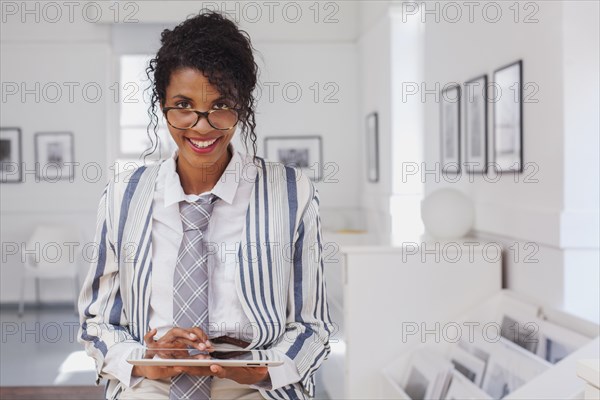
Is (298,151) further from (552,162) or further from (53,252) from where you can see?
(552,162)

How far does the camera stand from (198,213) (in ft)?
5.02

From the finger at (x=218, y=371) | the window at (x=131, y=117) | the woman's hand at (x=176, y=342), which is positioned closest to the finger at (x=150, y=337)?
the woman's hand at (x=176, y=342)

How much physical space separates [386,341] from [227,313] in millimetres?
2746

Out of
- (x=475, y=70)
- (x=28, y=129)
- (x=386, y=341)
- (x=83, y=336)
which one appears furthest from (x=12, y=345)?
(x=83, y=336)

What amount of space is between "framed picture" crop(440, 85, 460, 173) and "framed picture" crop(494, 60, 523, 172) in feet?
2.26

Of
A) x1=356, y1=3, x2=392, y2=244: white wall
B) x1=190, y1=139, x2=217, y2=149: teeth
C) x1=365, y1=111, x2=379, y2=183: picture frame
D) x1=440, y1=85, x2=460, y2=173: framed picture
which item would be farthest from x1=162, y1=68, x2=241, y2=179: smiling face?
x1=365, y1=111, x2=379, y2=183: picture frame

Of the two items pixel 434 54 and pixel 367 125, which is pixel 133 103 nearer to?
pixel 367 125

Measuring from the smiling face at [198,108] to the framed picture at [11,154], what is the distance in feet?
24.1

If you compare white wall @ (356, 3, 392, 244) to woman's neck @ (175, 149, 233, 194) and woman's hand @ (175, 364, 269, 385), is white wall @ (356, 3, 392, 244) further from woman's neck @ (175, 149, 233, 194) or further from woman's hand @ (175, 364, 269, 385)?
woman's hand @ (175, 364, 269, 385)

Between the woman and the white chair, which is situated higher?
the woman

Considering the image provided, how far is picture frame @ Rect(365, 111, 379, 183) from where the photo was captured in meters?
7.55

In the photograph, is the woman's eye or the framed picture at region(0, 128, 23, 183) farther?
the framed picture at region(0, 128, 23, 183)

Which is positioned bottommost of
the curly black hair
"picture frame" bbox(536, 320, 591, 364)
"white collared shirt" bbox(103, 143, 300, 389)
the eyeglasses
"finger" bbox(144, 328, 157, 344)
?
Answer: "picture frame" bbox(536, 320, 591, 364)

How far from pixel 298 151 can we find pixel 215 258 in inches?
290
